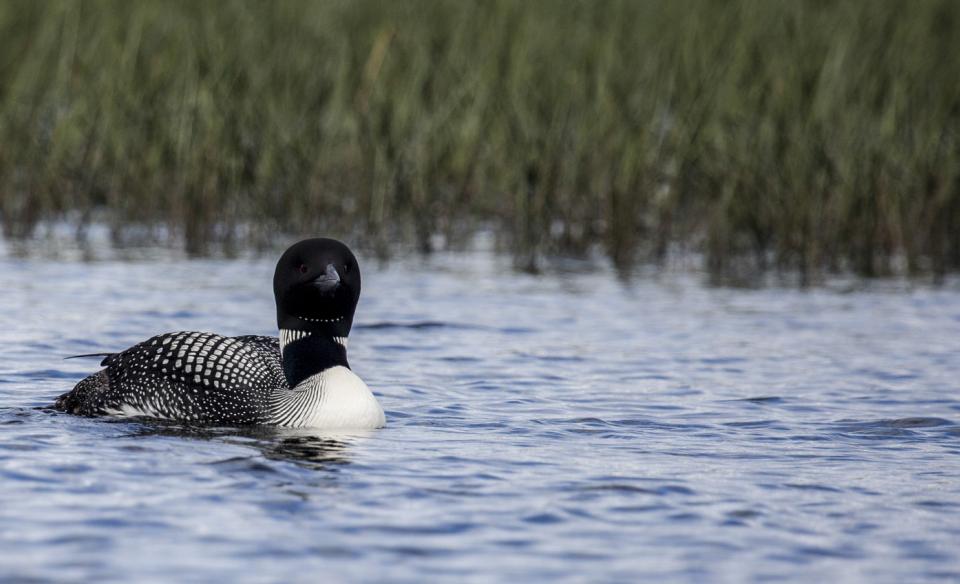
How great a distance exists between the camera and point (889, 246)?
421 inches

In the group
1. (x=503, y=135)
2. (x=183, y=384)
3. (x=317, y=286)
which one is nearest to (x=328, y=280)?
(x=317, y=286)

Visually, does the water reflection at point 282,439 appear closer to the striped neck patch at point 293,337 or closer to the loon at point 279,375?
the loon at point 279,375

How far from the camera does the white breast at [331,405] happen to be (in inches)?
216

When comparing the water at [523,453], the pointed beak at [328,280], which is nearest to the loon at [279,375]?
the pointed beak at [328,280]

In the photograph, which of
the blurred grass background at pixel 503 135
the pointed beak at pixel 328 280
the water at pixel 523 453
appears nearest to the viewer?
the water at pixel 523 453

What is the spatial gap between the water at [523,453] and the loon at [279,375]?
0.11 metres

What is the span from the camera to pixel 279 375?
5836 mm

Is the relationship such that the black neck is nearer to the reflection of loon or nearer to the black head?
the black head

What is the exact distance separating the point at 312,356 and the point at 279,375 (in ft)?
0.74

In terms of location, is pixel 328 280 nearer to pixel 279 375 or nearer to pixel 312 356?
pixel 312 356

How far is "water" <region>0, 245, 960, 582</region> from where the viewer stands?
3932 mm

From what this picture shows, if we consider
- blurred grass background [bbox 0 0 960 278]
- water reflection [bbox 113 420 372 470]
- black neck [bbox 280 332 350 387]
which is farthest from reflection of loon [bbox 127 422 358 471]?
blurred grass background [bbox 0 0 960 278]

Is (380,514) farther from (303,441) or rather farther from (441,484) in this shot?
(303,441)

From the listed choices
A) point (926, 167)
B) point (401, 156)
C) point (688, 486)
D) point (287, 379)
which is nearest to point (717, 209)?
point (926, 167)
